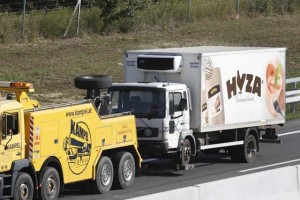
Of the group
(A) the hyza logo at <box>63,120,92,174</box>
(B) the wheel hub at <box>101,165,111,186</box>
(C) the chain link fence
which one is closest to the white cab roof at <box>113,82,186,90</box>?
(B) the wheel hub at <box>101,165,111,186</box>

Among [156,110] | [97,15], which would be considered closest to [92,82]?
[156,110]

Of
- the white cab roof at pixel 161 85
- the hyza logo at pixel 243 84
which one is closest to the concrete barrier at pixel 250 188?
the white cab roof at pixel 161 85

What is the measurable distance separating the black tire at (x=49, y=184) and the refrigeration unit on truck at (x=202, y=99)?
3.64 m

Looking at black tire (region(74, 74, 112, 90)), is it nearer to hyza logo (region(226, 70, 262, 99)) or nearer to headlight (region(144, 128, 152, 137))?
headlight (region(144, 128, 152, 137))

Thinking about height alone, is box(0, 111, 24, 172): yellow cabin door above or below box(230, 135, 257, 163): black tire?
above

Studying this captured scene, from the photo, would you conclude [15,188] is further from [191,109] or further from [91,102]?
[191,109]

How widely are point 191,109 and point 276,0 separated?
30.8 metres

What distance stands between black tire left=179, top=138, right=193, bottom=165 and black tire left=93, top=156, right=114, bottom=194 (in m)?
2.38

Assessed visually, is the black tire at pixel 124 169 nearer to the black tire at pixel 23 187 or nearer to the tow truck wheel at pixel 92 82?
the tow truck wheel at pixel 92 82

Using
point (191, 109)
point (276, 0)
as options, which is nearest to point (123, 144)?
point (191, 109)

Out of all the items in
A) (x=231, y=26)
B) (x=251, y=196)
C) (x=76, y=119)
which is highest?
(x=231, y=26)

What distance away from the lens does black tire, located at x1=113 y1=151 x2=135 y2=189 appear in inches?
786

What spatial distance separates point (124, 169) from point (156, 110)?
1.84 m

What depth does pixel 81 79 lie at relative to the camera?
2055 centimetres
